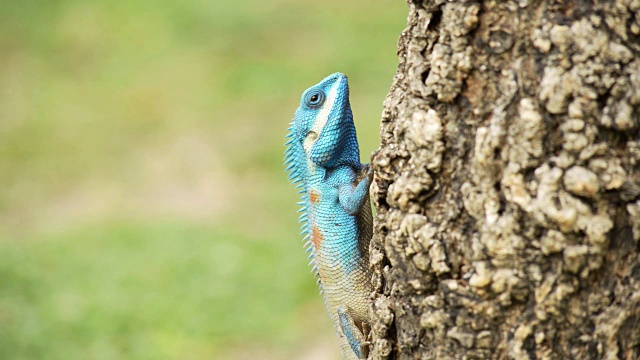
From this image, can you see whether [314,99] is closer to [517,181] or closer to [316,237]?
[316,237]

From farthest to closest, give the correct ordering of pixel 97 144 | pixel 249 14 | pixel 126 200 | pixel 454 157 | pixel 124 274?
pixel 249 14 → pixel 97 144 → pixel 126 200 → pixel 124 274 → pixel 454 157

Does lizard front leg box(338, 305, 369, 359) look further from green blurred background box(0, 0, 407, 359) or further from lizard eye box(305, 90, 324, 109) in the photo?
green blurred background box(0, 0, 407, 359)

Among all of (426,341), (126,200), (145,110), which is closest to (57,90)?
(145,110)

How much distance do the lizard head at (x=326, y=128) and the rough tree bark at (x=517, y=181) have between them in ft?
3.42

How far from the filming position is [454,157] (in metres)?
2.16

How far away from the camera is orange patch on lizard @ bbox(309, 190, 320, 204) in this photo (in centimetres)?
337

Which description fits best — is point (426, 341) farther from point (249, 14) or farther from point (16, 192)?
point (249, 14)

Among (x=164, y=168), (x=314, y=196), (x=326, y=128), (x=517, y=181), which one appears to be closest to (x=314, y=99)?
(x=326, y=128)

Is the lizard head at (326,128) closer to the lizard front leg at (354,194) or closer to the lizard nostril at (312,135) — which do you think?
the lizard nostril at (312,135)

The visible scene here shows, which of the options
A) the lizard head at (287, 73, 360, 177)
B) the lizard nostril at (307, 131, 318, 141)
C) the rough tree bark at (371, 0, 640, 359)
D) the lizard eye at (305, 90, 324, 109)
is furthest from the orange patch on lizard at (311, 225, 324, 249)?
the rough tree bark at (371, 0, 640, 359)

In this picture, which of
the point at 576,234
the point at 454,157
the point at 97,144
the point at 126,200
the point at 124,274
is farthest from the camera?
the point at 97,144

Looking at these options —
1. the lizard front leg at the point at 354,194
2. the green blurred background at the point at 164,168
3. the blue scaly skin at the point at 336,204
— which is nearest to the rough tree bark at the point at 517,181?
the lizard front leg at the point at 354,194

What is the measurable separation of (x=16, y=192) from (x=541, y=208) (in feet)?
26.7

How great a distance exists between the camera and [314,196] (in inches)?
133
